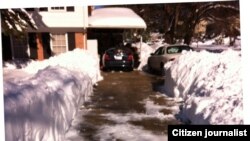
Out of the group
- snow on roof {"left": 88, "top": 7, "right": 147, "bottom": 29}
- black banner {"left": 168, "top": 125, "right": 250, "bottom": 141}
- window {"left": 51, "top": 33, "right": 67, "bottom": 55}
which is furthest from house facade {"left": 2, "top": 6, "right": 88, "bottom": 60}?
black banner {"left": 168, "top": 125, "right": 250, "bottom": 141}

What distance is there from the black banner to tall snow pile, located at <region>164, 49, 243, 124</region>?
0.55m

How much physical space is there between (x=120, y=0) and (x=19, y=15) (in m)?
4.99

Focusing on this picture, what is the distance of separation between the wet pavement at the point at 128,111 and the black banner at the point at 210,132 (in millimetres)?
1545

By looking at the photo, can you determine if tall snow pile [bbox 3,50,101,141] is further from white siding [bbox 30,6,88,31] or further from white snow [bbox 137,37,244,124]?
white siding [bbox 30,6,88,31]

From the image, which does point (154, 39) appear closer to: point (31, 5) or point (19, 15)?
point (19, 15)

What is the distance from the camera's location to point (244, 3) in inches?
143

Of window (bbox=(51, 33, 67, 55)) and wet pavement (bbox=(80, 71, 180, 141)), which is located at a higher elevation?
window (bbox=(51, 33, 67, 55))

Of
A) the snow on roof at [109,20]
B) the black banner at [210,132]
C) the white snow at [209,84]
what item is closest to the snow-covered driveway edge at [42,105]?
the black banner at [210,132]

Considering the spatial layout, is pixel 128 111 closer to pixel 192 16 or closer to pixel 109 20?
pixel 192 16

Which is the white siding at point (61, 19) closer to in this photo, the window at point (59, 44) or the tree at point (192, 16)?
the window at point (59, 44)

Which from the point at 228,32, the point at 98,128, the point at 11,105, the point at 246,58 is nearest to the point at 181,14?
the point at 228,32

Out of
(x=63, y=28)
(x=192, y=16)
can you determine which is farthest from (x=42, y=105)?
(x=63, y=28)

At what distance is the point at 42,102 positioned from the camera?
498 centimetres

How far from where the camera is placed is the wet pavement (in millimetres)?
5523
